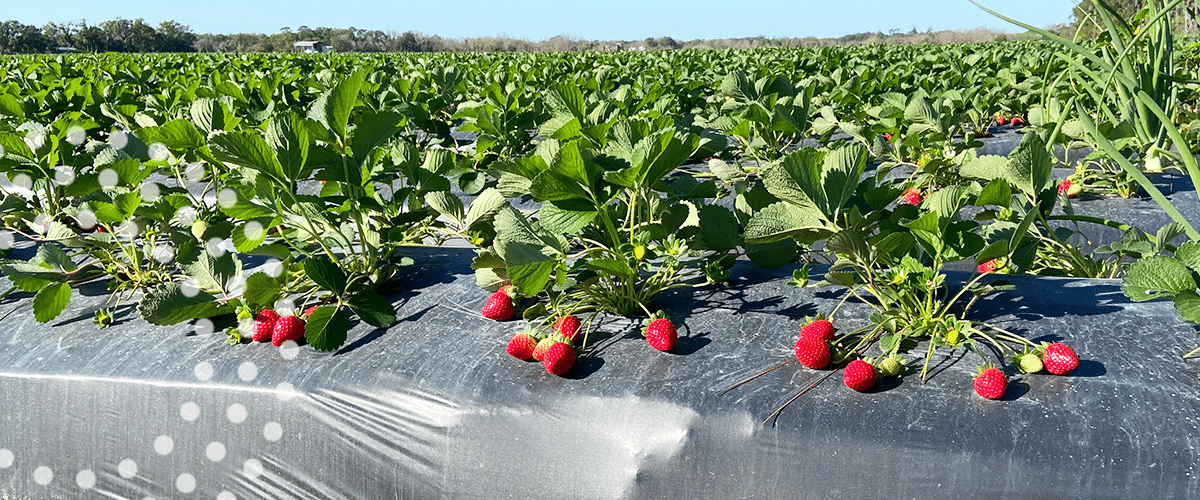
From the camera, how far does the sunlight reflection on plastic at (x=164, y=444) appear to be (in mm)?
1480

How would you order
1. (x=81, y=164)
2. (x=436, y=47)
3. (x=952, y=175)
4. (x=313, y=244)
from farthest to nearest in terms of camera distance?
(x=436, y=47) < (x=952, y=175) < (x=81, y=164) < (x=313, y=244)

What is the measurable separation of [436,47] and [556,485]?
4129 cm

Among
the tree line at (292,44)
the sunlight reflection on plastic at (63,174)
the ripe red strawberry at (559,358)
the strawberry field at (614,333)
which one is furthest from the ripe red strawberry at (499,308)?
the tree line at (292,44)

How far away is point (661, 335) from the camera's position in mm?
1408

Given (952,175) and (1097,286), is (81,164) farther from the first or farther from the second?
(952,175)

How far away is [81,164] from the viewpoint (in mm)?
2215

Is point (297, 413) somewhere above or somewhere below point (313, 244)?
below

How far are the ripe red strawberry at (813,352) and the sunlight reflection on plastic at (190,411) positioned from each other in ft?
3.38

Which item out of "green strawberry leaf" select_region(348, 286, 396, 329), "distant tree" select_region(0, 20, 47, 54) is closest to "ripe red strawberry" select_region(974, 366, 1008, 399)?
"green strawberry leaf" select_region(348, 286, 396, 329)

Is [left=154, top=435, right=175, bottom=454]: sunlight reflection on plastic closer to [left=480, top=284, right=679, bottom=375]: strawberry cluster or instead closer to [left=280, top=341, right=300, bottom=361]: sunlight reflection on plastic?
[left=280, top=341, right=300, bottom=361]: sunlight reflection on plastic

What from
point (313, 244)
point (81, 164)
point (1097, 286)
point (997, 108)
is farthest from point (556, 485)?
point (997, 108)

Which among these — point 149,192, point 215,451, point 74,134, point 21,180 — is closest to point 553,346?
point 215,451

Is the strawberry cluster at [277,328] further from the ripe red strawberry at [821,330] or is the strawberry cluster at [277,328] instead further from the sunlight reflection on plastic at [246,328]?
the ripe red strawberry at [821,330]

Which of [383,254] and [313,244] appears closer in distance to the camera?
[383,254]
